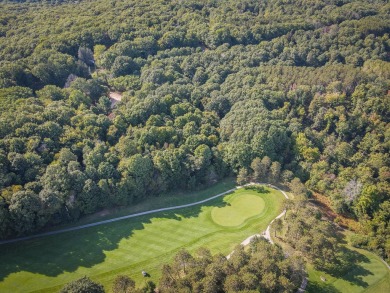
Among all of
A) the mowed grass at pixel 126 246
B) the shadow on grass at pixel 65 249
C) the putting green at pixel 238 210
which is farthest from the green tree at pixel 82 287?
the putting green at pixel 238 210

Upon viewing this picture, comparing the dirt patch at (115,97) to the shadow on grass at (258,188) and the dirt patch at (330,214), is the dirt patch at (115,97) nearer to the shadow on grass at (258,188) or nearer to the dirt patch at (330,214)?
the shadow on grass at (258,188)

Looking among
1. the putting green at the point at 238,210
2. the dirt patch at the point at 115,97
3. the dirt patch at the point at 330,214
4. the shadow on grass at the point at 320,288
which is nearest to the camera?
the shadow on grass at the point at 320,288

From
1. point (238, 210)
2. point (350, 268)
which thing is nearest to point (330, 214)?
point (350, 268)

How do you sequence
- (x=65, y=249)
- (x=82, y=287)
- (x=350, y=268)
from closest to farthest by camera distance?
(x=82, y=287)
(x=350, y=268)
(x=65, y=249)

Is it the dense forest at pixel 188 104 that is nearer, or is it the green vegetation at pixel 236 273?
the green vegetation at pixel 236 273

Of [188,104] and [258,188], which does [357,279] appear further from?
[188,104]

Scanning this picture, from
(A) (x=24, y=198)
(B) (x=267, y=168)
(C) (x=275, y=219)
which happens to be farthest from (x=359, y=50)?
(A) (x=24, y=198)

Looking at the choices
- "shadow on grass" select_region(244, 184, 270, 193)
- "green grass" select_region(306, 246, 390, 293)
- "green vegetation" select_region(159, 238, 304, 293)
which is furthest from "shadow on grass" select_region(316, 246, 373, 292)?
"shadow on grass" select_region(244, 184, 270, 193)

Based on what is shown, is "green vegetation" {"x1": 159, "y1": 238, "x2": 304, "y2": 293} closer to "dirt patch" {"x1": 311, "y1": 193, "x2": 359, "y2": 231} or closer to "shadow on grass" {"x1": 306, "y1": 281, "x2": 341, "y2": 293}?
"shadow on grass" {"x1": 306, "y1": 281, "x2": 341, "y2": 293}
